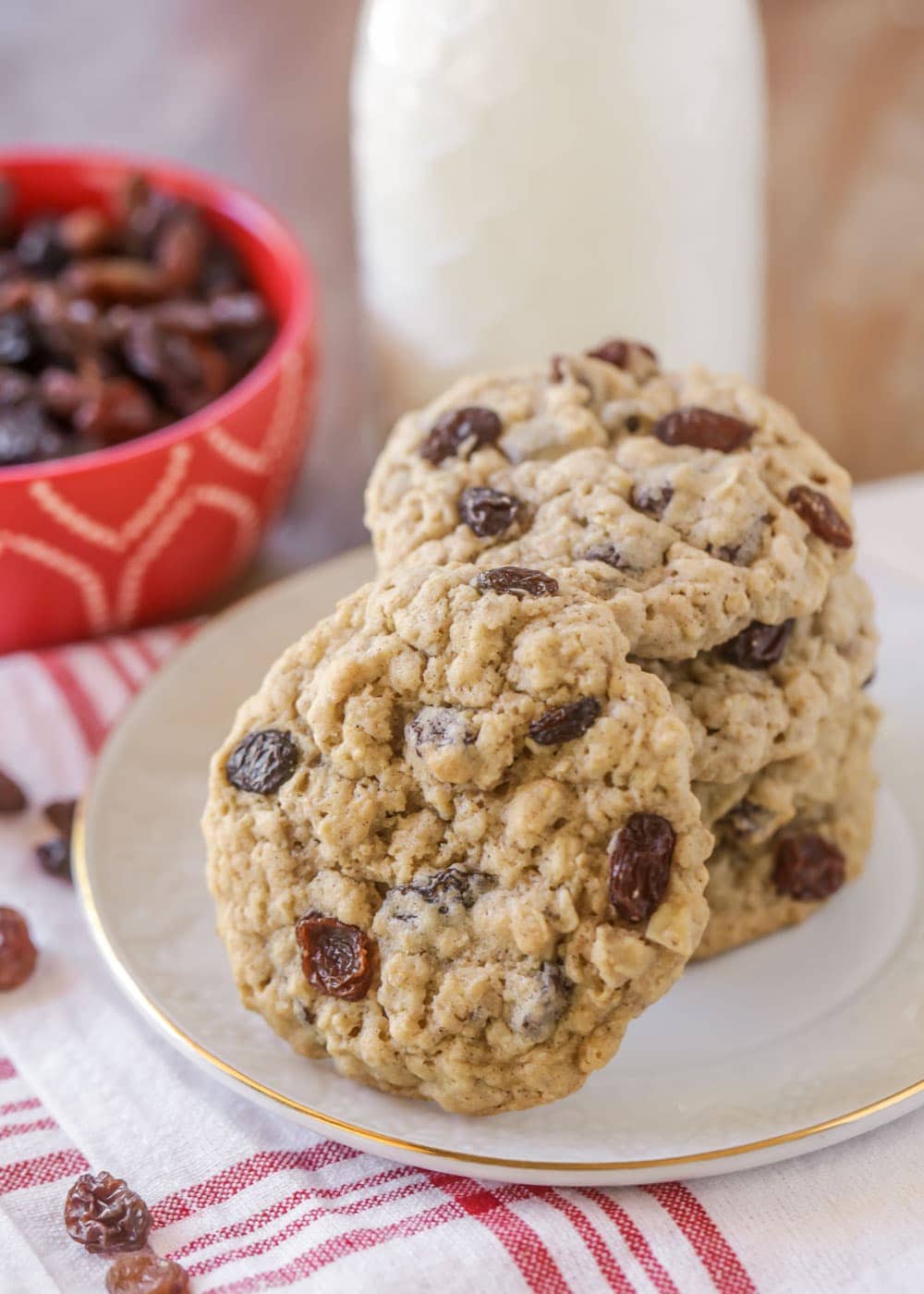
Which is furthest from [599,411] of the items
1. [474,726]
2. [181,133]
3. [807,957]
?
[181,133]

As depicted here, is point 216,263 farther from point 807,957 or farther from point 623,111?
point 807,957

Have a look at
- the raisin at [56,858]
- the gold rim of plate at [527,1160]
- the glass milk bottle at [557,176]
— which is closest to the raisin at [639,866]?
the gold rim of plate at [527,1160]

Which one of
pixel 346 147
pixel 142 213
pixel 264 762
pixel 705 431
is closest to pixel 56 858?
pixel 264 762

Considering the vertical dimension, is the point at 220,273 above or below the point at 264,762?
above

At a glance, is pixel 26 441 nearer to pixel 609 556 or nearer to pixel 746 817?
pixel 609 556

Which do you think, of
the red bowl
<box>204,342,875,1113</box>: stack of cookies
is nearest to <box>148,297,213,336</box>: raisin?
the red bowl

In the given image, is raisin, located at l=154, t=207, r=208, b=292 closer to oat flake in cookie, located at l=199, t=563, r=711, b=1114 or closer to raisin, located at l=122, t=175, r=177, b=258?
raisin, located at l=122, t=175, r=177, b=258

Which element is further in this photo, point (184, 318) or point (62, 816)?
point (184, 318)
